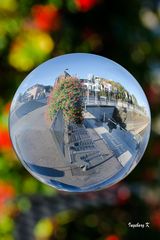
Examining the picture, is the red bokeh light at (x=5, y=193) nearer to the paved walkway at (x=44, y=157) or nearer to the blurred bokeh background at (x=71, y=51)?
the blurred bokeh background at (x=71, y=51)

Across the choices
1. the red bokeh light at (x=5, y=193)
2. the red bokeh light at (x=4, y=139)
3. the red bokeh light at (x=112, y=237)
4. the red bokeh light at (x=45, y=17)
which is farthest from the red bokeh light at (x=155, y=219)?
the red bokeh light at (x=45, y=17)

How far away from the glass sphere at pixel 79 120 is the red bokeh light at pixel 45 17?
98.2 inches

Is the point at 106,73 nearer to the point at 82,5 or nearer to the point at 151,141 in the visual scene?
the point at 82,5

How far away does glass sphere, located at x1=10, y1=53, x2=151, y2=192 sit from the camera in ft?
2.48

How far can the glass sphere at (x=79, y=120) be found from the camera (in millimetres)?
757

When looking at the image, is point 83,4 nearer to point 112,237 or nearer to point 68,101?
point 112,237

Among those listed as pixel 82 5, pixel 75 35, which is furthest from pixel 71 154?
pixel 75 35

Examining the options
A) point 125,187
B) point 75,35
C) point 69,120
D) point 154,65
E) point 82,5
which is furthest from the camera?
point 154,65

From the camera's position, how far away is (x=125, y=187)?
3775mm

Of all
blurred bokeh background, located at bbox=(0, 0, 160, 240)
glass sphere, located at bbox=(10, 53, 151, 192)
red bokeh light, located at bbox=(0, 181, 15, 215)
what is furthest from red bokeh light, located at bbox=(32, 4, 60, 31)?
glass sphere, located at bbox=(10, 53, 151, 192)

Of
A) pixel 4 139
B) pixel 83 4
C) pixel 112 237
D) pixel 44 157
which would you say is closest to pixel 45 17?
pixel 83 4

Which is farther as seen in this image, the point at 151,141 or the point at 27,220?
the point at 151,141

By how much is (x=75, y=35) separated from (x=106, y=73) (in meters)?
2.77

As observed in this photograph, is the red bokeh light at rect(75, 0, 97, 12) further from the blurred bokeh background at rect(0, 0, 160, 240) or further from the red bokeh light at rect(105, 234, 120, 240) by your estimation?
the red bokeh light at rect(105, 234, 120, 240)
